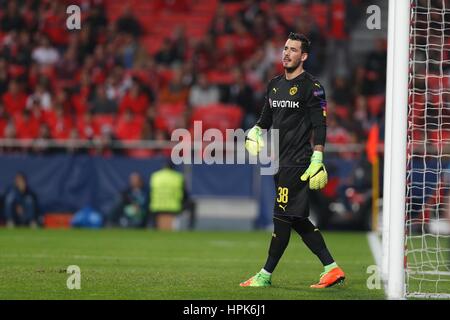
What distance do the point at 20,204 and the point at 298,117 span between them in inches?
479

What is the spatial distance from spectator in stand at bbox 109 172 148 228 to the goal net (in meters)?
5.28

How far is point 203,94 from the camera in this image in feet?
75.3

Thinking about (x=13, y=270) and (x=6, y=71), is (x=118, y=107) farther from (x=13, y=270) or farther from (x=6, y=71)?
(x=13, y=270)

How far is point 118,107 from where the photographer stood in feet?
74.3

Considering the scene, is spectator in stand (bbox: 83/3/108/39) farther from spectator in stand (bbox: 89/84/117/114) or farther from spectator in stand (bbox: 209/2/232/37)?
spectator in stand (bbox: 209/2/232/37)

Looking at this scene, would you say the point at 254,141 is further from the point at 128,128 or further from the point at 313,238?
the point at 128,128

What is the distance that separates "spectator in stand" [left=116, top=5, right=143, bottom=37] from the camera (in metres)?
25.0

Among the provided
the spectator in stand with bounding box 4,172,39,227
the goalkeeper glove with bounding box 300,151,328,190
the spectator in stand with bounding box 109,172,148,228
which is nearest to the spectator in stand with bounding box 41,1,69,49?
the spectator in stand with bounding box 4,172,39,227

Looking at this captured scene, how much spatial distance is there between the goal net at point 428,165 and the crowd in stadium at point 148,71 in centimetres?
188

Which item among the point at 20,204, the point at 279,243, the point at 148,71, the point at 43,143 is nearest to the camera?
the point at 279,243

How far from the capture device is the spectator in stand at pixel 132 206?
20250 millimetres

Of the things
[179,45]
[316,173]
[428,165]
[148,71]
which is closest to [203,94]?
[148,71]
